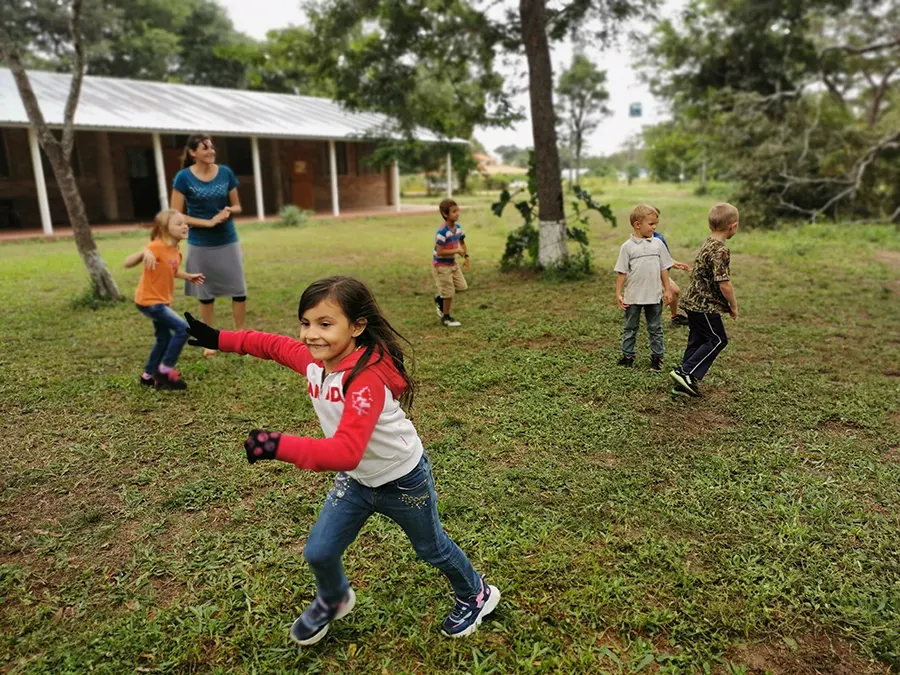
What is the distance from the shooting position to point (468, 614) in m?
2.34

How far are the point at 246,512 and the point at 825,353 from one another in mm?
4883

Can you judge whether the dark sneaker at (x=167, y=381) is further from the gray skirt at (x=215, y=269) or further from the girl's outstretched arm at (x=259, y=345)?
the girl's outstretched arm at (x=259, y=345)

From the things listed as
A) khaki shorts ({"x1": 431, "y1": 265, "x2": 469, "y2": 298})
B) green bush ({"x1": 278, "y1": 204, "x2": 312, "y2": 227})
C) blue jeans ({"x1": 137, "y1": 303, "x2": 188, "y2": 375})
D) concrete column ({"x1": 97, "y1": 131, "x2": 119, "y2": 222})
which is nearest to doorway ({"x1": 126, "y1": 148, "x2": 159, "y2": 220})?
concrete column ({"x1": 97, "y1": 131, "x2": 119, "y2": 222})

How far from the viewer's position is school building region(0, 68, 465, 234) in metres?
17.0

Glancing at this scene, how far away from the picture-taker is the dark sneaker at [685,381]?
4508 mm

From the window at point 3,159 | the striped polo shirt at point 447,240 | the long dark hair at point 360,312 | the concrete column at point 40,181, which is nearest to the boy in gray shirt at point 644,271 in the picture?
the striped polo shirt at point 447,240

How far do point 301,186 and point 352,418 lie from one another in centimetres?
2272

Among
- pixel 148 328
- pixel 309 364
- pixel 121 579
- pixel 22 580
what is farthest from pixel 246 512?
pixel 148 328

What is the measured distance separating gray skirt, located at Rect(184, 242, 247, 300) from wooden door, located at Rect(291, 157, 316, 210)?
18369mm

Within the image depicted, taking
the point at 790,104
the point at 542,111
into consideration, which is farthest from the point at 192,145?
the point at 790,104

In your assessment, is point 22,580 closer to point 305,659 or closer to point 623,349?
point 305,659

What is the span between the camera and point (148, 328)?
21.7 ft

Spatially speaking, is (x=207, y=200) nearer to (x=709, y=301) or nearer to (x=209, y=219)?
(x=209, y=219)

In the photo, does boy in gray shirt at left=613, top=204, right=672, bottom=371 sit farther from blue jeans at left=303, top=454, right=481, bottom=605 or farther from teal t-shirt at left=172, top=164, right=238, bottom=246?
teal t-shirt at left=172, top=164, right=238, bottom=246
